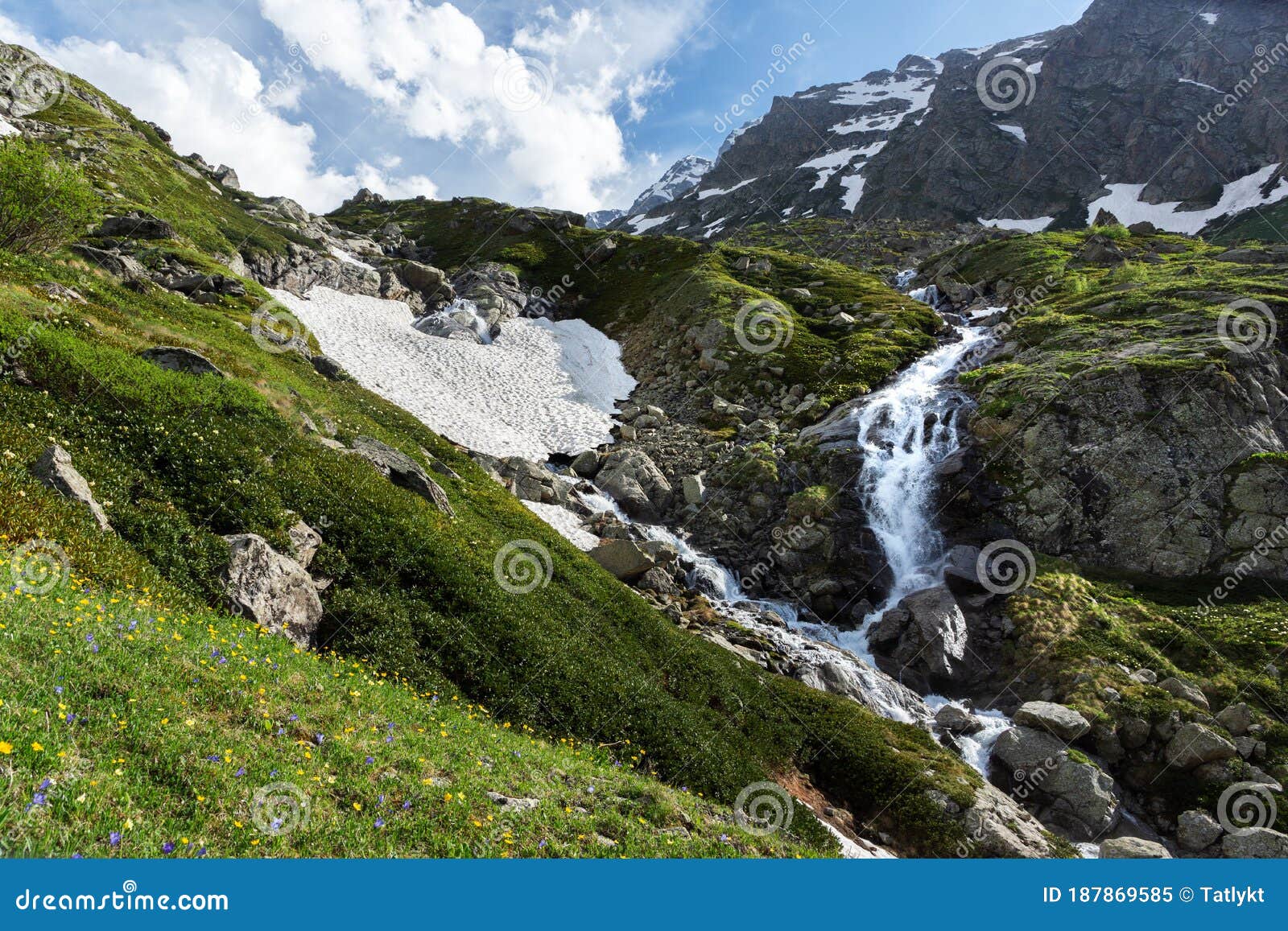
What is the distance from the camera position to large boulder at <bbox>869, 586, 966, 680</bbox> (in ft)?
87.7

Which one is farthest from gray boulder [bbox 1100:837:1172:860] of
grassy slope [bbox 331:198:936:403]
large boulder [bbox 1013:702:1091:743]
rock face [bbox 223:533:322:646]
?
grassy slope [bbox 331:198:936:403]

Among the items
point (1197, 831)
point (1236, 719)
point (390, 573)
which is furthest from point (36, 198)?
point (1236, 719)

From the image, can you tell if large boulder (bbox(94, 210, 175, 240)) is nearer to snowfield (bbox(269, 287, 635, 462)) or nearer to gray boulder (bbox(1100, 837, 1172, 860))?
snowfield (bbox(269, 287, 635, 462))

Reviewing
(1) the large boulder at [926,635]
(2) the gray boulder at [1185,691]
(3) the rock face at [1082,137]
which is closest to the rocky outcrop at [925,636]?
(1) the large boulder at [926,635]

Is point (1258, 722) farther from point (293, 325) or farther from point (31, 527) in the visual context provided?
point (293, 325)

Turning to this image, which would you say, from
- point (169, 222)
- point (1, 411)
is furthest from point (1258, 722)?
point (169, 222)

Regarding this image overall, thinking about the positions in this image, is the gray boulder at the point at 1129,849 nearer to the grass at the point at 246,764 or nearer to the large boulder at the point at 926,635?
the large boulder at the point at 926,635

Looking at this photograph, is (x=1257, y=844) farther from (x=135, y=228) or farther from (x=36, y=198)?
(x=135, y=228)

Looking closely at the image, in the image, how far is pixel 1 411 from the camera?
1234 centimetres

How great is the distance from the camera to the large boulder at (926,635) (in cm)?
2672

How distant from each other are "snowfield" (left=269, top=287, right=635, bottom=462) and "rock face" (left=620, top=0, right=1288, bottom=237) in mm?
129236

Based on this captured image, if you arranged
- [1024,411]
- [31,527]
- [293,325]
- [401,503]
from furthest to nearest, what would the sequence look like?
[293,325]
[1024,411]
[401,503]
[31,527]

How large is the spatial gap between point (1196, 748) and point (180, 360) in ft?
118

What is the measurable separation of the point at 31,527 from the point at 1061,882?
14.7 m
